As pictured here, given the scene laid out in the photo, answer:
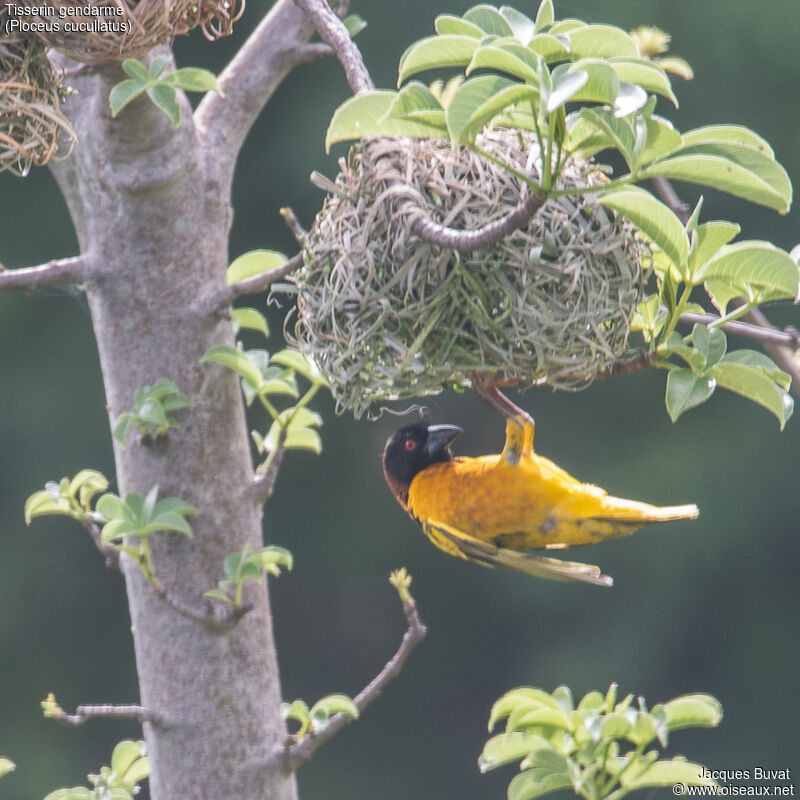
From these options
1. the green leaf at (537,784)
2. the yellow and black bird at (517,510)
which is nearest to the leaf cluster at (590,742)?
the green leaf at (537,784)

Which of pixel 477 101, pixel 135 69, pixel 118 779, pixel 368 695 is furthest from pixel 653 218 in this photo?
pixel 118 779

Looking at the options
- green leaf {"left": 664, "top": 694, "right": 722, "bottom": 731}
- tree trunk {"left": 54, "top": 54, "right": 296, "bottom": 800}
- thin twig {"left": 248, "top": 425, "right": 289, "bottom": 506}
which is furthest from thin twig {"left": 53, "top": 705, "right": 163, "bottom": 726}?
green leaf {"left": 664, "top": 694, "right": 722, "bottom": 731}

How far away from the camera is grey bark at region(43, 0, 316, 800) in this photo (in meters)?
1.27

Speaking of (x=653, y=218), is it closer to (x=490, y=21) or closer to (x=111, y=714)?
(x=490, y=21)

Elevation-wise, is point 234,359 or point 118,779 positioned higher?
point 234,359

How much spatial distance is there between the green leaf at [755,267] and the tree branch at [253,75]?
2.66 feet

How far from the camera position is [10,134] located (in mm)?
1018

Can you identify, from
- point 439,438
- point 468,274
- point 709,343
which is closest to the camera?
point 709,343

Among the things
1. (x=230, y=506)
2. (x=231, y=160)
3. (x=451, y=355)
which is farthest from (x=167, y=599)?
(x=231, y=160)

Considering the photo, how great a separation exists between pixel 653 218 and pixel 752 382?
0.67ft

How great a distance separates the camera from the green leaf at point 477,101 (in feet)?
2.00

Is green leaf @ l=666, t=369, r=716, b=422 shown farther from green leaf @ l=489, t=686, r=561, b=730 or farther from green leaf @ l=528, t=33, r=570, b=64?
green leaf @ l=489, t=686, r=561, b=730

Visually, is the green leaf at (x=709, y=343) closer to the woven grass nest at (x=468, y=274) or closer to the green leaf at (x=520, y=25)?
the woven grass nest at (x=468, y=274)

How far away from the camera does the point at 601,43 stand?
0.75 m
